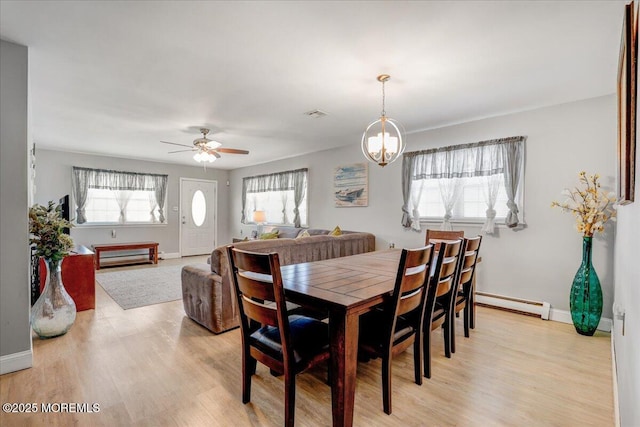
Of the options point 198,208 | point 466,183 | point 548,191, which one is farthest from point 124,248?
point 548,191

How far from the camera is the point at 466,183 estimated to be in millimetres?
4098

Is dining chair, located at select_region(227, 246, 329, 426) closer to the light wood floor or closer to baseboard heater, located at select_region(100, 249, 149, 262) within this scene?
the light wood floor

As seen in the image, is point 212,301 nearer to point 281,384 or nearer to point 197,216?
point 281,384

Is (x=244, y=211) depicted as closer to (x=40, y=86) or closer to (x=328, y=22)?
(x=40, y=86)

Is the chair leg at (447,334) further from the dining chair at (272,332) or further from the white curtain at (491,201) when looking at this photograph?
the white curtain at (491,201)

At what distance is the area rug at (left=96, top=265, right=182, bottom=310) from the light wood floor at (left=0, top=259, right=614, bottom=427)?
3.48 feet

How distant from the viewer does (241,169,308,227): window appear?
6535 mm

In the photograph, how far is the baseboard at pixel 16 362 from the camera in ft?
7.22

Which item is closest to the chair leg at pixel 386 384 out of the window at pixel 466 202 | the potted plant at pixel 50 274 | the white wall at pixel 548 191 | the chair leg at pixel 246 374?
the chair leg at pixel 246 374

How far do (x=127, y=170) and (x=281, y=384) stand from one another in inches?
268

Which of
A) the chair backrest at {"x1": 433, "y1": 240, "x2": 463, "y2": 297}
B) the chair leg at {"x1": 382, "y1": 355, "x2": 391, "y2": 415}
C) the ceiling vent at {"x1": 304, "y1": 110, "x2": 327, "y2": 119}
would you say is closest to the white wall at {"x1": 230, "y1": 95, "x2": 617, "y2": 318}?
the ceiling vent at {"x1": 304, "y1": 110, "x2": 327, "y2": 119}

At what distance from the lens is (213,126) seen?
14.6 feet

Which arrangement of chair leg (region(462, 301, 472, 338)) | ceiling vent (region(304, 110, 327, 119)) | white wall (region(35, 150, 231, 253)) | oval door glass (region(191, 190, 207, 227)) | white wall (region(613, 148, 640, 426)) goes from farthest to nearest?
oval door glass (region(191, 190, 207, 227)), white wall (region(35, 150, 231, 253)), ceiling vent (region(304, 110, 327, 119)), chair leg (region(462, 301, 472, 338)), white wall (region(613, 148, 640, 426))

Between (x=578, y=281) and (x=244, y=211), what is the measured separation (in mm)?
6952
